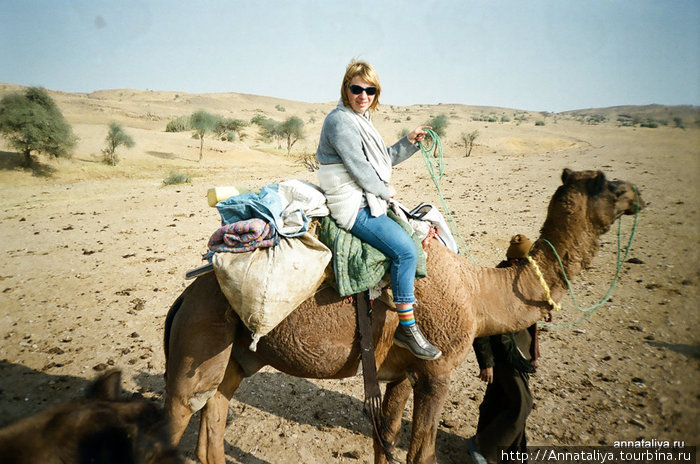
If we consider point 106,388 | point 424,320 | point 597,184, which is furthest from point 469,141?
point 106,388

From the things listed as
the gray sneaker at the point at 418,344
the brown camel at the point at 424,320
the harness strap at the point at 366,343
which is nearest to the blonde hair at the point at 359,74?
the brown camel at the point at 424,320

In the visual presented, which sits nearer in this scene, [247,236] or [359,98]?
[247,236]

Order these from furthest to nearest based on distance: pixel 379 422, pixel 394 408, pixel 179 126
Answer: pixel 179 126 → pixel 394 408 → pixel 379 422

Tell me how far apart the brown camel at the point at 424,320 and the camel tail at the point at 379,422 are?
269 mm

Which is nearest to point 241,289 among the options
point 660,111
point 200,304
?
point 200,304

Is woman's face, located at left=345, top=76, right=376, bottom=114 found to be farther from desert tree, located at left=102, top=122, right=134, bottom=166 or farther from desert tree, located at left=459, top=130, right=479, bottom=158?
desert tree, located at left=102, top=122, right=134, bottom=166

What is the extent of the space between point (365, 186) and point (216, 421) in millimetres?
2392

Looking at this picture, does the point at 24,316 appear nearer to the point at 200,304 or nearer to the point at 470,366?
the point at 200,304

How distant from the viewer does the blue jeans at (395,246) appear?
2520mm

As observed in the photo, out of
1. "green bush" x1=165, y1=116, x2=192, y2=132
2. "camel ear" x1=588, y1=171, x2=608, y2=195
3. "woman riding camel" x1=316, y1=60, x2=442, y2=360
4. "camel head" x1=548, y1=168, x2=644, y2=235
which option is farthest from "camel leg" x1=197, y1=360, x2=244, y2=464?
"green bush" x1=165, y1=116, x2=192, y2=132

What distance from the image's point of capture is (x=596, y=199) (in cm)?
266

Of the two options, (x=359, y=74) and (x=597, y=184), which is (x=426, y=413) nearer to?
(x=597, y=184)

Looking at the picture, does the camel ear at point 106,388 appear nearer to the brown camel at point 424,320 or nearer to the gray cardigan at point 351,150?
the brown camel at point 424,320

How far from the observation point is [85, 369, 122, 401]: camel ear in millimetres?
1541
